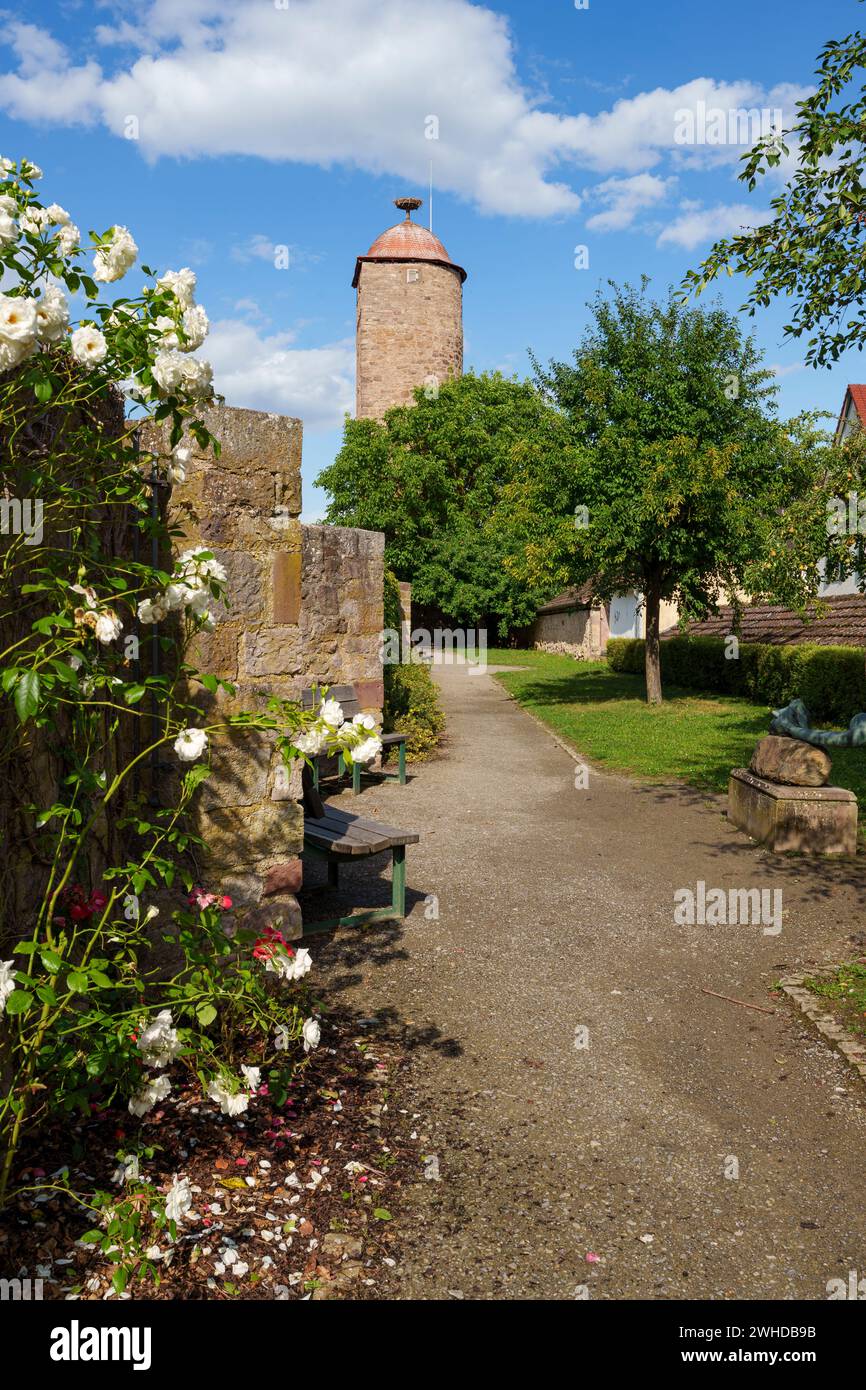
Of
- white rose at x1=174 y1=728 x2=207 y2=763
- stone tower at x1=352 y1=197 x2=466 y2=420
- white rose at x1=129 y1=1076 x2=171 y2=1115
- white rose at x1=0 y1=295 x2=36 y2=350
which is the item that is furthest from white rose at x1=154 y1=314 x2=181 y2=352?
stone tower at x1=352 y1=197 x2=466 y2=420

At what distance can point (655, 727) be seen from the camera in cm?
1578

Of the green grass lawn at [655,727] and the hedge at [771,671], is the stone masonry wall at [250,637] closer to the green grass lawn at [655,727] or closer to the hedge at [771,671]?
the green grass lawn at [655,727]

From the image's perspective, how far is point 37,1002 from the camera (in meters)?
2.99

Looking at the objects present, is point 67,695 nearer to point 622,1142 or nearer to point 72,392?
point 72,392

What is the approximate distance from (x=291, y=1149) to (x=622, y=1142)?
1.19m

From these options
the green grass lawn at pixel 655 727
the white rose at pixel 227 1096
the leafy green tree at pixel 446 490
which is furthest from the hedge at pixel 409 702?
the leafy green tree at pixel 446 490

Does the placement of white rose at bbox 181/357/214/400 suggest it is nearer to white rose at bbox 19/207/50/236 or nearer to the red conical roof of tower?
white rose at bbox 19/207/50/236

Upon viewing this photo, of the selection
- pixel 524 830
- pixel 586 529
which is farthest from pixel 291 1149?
pixel 586 529

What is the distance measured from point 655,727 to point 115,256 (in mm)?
13917

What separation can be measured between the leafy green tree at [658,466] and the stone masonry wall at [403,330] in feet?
79.8

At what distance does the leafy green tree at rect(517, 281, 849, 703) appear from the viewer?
16.8m

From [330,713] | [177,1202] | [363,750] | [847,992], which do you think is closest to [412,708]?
[847,992]

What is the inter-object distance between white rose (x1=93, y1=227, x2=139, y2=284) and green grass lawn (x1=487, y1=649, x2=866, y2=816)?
8553 millimetres

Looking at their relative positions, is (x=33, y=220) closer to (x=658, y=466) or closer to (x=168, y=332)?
(x=168, y=332)
